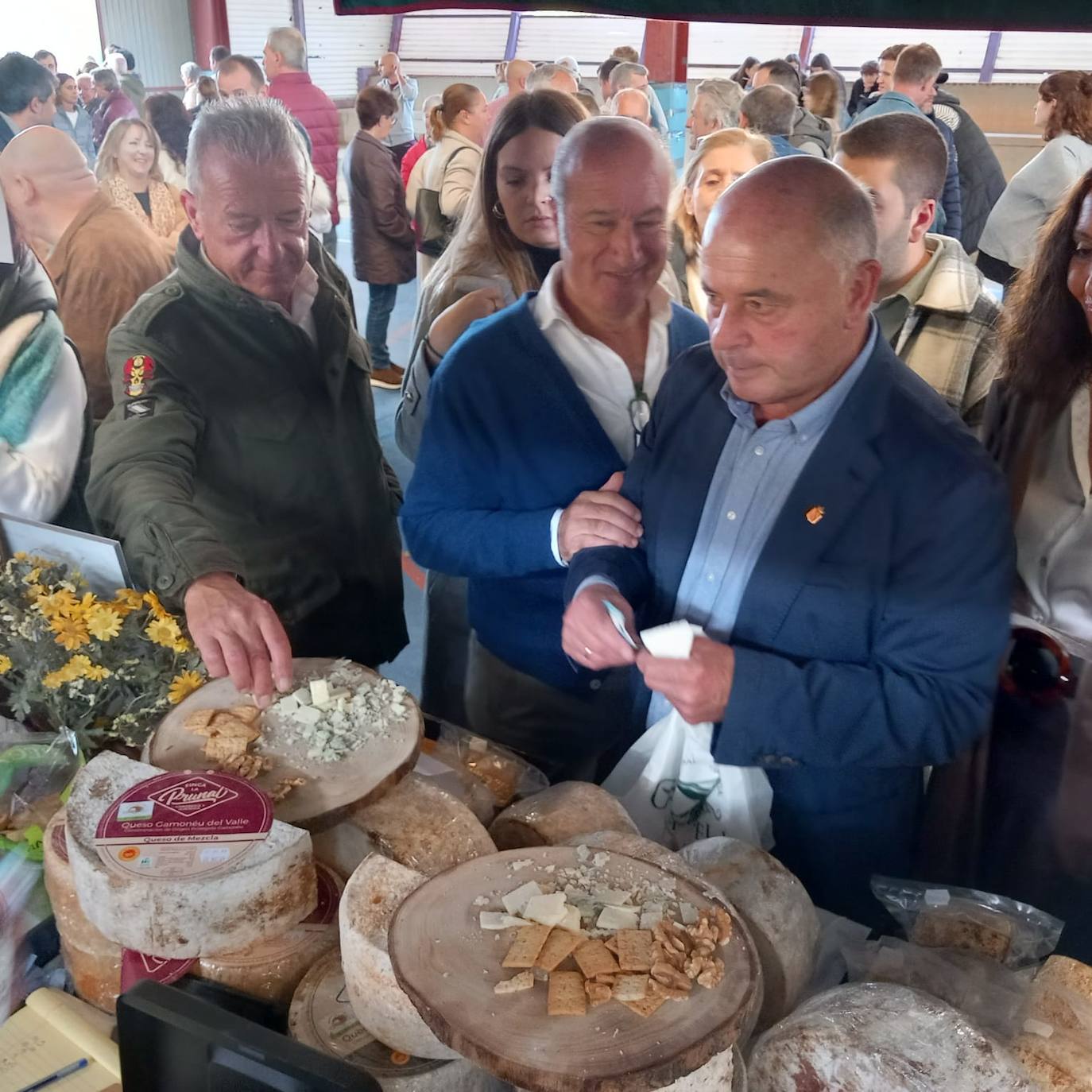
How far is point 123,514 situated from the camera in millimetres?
2295

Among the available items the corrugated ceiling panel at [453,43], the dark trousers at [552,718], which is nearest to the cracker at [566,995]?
the dark trousers at [552,718]

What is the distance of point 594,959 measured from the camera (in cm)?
121

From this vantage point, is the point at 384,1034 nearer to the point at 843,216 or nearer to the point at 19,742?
the point at 19,742

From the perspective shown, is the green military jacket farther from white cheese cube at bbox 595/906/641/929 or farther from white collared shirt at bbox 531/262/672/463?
white cheese cube at bbox 595/906/641/929

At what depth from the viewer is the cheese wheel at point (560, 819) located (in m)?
1.65

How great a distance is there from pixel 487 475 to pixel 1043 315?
113cm

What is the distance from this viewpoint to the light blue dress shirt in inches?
65.4

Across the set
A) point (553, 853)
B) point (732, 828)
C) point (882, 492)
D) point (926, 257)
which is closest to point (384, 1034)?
point (553, 853)

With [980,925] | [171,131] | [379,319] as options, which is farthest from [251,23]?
[980,925]

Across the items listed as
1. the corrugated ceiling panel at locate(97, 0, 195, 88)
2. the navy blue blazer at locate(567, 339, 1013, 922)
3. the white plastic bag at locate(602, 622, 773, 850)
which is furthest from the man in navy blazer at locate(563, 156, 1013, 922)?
the corrugated ceiling panel at locate(97, 0, 195, 88)

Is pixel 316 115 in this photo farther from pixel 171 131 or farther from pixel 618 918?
pixel 618 918

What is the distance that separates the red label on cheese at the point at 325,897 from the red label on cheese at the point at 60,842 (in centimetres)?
40

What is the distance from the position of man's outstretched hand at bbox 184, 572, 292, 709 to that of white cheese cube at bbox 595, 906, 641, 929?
870 millimetres

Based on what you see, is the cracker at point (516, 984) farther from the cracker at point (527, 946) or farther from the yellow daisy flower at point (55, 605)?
the yellow daisy flower at point (55, 605)
